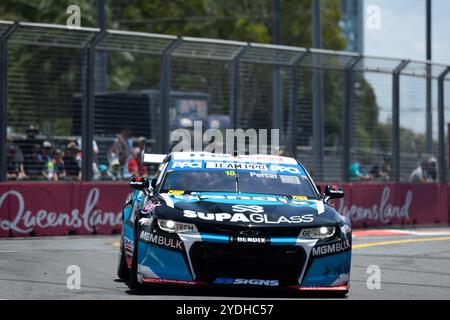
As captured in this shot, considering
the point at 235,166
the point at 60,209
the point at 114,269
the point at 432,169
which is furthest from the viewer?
the point at 432,169

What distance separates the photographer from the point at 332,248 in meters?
10.2

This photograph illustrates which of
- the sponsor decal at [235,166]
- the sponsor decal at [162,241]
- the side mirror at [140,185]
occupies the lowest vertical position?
the sponsor decal at [162,241]

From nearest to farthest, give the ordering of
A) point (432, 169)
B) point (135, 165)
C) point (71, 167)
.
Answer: point (71, 167), point (135, 165), point (432, 169)

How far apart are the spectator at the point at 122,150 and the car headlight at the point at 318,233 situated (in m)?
12.6

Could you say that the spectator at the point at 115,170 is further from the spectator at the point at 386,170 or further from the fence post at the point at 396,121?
the fence post at the point at 396,121

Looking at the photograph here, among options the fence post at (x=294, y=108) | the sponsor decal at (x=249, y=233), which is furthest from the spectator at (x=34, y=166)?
the sponsor decal at (x=249, y=233)

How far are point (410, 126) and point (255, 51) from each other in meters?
5.27

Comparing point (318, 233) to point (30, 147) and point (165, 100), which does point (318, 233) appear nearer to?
point (30, 147)

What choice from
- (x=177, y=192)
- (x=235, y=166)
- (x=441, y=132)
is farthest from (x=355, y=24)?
(x=177, y=192)

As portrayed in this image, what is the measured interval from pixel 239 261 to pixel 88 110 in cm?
1176

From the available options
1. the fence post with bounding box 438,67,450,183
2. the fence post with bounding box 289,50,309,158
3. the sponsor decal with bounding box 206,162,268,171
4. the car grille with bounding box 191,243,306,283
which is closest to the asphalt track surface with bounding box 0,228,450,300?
the car grille with bounding box 191,243,306,283

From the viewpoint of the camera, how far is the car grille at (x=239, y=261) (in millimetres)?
9859
